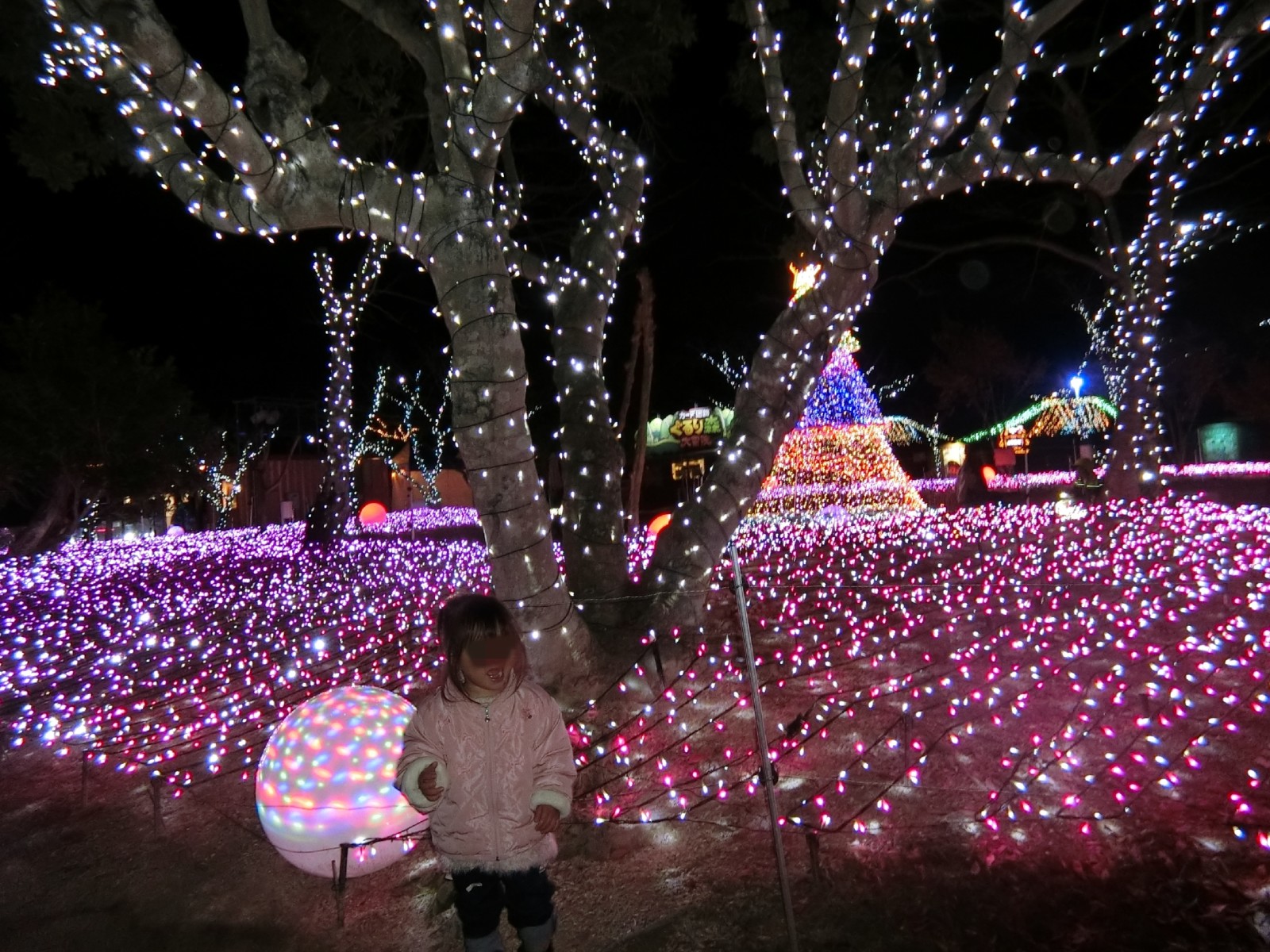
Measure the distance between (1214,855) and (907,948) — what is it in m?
1.37

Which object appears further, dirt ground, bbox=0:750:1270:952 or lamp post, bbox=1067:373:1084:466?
lamp post, bbox=1067:373:1084:466

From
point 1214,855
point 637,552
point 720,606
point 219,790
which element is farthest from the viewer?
point 637,552

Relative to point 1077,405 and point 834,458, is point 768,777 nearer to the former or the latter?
point 834,458

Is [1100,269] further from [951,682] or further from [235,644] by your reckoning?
[235,644]

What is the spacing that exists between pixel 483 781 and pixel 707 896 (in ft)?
3.88

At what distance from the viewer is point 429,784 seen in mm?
2217

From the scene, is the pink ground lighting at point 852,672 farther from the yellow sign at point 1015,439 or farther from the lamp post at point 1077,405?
the yellow sign at point 1015,439

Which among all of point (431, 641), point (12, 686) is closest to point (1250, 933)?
point (431, 641)

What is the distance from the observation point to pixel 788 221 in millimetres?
12180

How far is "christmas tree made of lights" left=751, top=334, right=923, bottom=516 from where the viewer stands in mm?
11625

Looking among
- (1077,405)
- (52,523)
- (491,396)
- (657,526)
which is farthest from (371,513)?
(1077,405)

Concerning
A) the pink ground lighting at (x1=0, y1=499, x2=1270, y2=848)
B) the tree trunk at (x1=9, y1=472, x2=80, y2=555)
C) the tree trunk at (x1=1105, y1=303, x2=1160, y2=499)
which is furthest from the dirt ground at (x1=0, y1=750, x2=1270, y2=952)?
the tree trunk at (x1=9, y1=472, x2=80, y2=555)

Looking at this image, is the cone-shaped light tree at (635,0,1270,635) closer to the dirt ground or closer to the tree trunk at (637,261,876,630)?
the tree trunk at (637,261,876,630)

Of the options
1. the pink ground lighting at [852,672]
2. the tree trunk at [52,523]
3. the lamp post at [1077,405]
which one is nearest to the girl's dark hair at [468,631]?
the pink ground lighting at [852,672]
